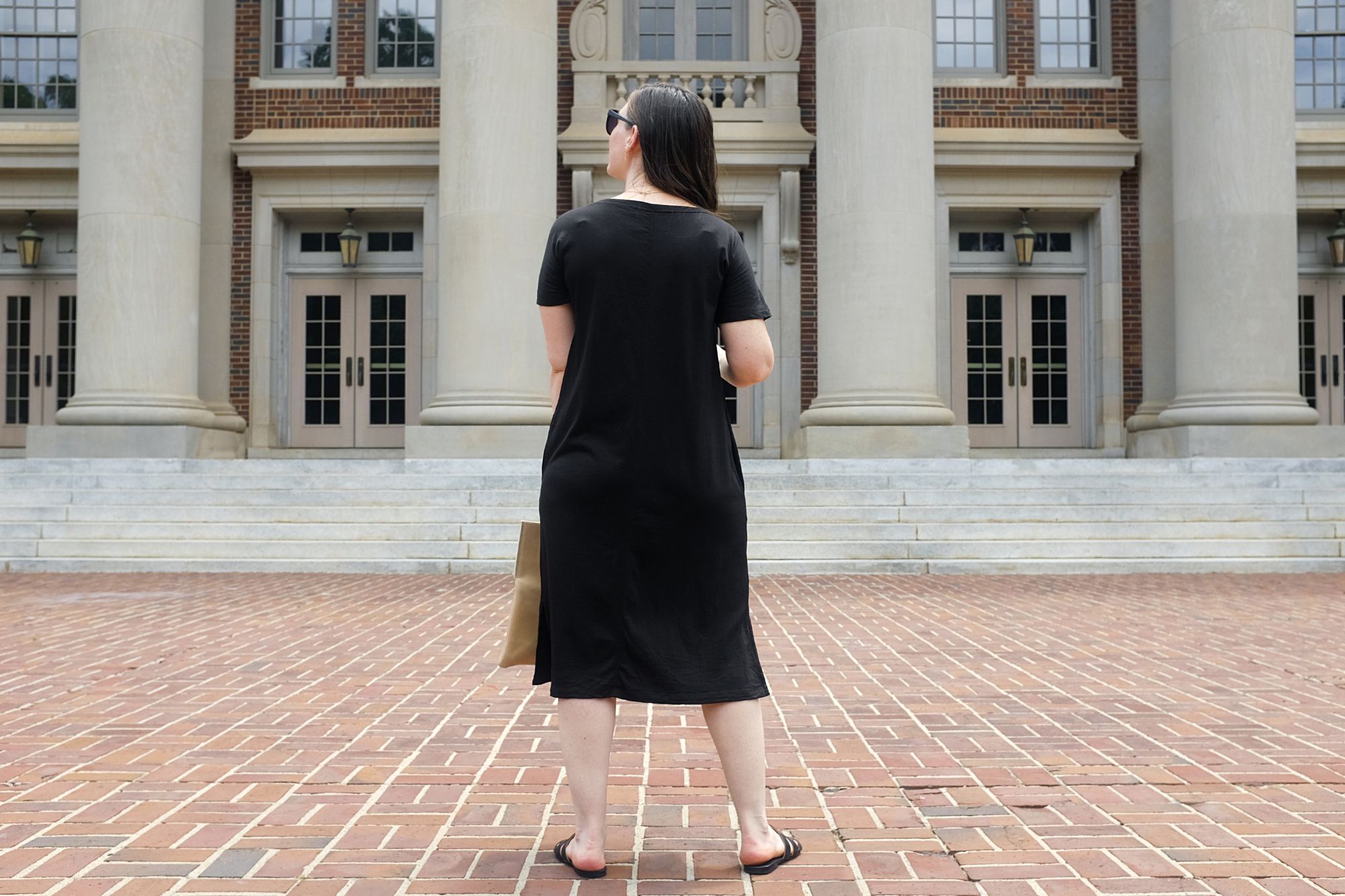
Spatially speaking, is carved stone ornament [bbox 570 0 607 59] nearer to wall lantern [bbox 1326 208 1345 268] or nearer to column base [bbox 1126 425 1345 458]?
column base [bbox 1126 425 1345 458]

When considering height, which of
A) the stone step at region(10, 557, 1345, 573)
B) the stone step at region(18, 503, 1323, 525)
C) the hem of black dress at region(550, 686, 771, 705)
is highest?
the stone step at region(18, 503, 1323, 525)

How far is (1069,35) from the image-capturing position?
747 inches

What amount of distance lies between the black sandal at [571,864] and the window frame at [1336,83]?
19035 mm

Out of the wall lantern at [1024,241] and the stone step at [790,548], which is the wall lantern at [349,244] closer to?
the stone step at [790,548]

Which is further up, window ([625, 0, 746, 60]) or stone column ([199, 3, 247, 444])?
window ([625, 0, 746, 60])

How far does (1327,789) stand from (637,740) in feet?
7.21

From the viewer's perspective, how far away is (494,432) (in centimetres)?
1445

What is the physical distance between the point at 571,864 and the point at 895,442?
1173cm

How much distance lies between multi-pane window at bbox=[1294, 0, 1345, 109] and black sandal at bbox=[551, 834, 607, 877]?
63.3ft

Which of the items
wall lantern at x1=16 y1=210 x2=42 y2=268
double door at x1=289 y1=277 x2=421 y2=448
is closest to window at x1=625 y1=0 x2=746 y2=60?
double door at x1=289 y1=277 x2=421 y2=448

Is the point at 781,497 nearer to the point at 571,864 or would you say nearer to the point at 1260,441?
the point at 1260,441

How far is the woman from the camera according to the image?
287 centimetres

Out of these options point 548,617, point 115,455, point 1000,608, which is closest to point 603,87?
point 115,455

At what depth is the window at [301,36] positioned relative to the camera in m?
18.9
